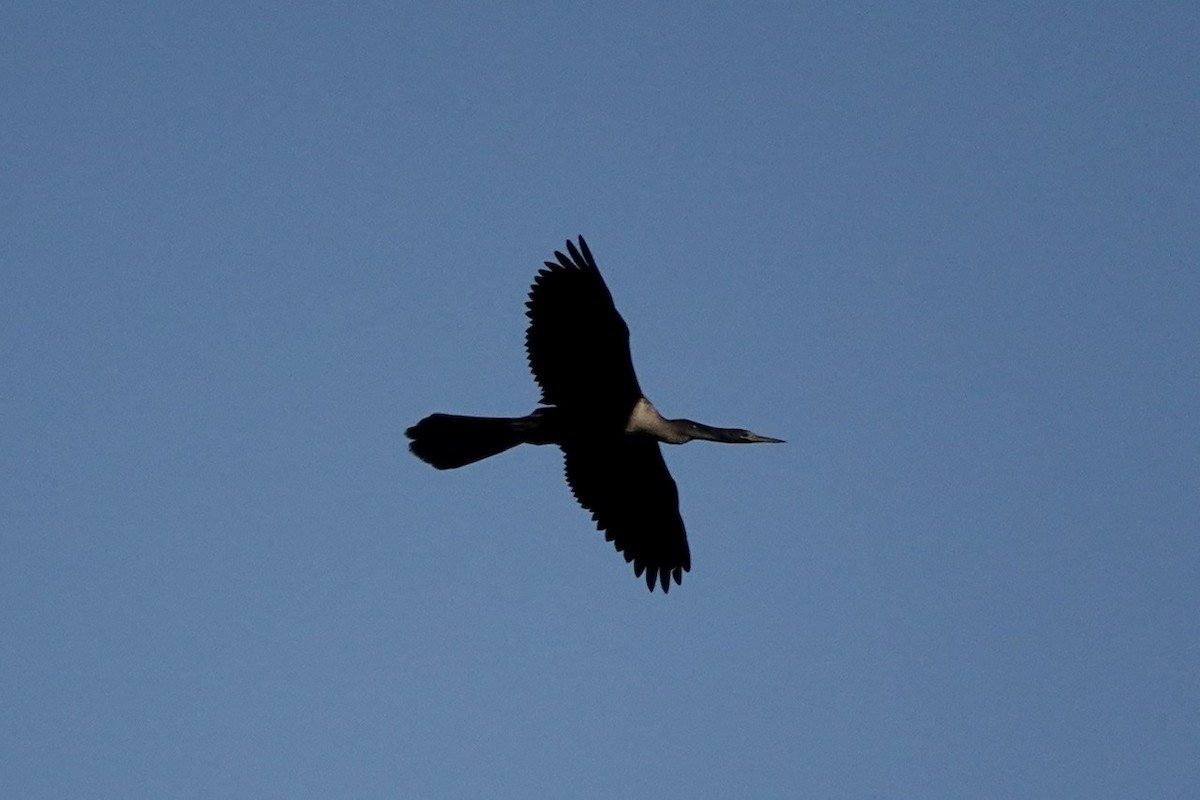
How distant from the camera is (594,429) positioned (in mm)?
12922

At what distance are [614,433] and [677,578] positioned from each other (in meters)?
1.67

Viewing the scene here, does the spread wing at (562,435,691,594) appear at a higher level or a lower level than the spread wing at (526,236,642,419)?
lower

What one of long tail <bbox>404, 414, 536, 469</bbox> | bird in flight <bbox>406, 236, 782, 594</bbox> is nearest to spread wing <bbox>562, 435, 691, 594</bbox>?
bird in flight <bbox>406, 236, 782, 594</bbox>

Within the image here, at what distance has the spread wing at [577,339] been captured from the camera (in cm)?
1224

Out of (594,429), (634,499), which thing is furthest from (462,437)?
(634,499)

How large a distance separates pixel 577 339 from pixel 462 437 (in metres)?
1.38

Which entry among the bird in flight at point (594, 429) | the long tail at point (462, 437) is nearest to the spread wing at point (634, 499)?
the bird in flight at point (594, 429)

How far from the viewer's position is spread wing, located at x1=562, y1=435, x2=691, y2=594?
13.3 metres

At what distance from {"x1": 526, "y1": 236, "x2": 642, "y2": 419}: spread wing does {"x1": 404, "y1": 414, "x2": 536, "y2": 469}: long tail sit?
41cm

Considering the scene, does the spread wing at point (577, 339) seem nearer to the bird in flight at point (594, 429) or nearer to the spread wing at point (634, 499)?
the bird in flight at point (594, 429)

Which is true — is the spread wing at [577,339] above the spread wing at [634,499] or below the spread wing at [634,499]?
above

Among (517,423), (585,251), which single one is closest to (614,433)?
(517,423)

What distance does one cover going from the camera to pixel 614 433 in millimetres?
12984

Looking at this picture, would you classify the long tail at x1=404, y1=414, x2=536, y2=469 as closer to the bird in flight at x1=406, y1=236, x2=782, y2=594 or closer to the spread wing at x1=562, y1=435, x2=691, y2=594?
the bird in flight at x1=406, y1=236, x2=782, y2=594
